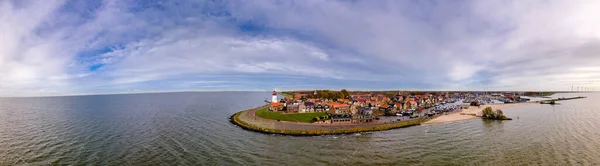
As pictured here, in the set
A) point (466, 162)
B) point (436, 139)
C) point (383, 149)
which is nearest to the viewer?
point (466, 162)

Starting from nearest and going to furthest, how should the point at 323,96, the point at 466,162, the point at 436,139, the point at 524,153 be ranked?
1. the point at 466,162
2. the point at 524,153
3. the point at 436,139
4. the point at 323,96

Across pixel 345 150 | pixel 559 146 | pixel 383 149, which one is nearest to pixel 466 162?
pixel 383 149

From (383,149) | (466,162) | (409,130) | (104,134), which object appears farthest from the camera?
(409,130)

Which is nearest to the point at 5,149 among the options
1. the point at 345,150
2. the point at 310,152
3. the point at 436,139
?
the point at 310,152

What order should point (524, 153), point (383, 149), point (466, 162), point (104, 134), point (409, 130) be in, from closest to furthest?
point (466, 162) → point (524, 153) → point (383, 149) → point (104, 134) → point (409, 130)

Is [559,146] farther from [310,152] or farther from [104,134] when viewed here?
[104,134]

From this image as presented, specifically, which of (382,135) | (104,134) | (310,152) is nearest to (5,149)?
(104,134)

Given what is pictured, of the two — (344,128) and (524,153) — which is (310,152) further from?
(524,153)

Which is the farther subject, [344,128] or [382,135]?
[344,128]

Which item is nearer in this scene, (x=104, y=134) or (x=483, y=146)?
(x=483, y=146)
